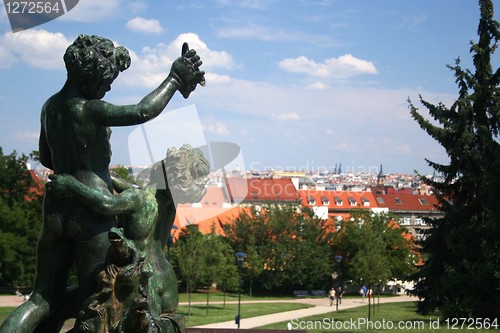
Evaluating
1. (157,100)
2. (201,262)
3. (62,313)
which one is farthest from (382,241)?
(157,100)

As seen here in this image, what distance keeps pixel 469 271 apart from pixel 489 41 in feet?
29.7

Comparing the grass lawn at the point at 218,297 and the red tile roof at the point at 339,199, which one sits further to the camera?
the red tile roof at the point at 339,199

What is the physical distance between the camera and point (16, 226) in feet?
131

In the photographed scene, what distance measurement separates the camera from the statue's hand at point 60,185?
193 inches

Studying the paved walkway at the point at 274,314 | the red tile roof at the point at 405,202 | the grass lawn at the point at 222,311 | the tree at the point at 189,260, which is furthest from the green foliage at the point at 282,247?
the red tile roof at the point at 405,202

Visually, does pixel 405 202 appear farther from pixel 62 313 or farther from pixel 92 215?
pixel 92 215

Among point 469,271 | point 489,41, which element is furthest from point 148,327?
point 489,41

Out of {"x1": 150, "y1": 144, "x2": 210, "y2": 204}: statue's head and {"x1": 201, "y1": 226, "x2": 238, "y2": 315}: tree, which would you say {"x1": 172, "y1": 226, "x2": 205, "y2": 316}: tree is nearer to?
{"x1": 201, "y1": 226, "x2": 238, "y2": 315}: tree

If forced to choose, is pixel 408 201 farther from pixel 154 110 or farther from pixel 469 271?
pixel 154 110

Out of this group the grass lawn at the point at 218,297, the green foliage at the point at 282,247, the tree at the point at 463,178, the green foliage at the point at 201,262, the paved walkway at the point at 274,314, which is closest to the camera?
the tree at the point at 463,178

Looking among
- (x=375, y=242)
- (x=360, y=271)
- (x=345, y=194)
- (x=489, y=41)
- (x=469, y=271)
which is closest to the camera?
(x=469, y=271)

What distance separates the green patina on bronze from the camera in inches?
186

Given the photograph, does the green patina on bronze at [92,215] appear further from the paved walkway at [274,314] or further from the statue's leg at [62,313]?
the paved walkway at [274,314]

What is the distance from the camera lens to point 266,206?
5488cm
